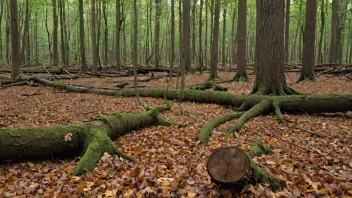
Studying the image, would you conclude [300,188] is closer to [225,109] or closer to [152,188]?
[152,188]

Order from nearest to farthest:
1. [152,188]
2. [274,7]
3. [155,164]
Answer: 1. [152,188]
2. [155,164]
3. [274,7]

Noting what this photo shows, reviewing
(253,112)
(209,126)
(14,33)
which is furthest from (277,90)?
(14,33)

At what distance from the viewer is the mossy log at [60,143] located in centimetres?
491

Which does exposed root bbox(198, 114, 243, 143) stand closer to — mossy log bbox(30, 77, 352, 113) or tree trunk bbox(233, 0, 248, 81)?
mossy log bbox(30, 77, 352, 113)

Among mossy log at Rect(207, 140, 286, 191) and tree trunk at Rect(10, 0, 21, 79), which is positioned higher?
tree trunk at Rect(10, 0, 21, 79)

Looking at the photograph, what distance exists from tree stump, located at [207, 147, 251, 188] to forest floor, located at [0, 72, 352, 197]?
17 cm

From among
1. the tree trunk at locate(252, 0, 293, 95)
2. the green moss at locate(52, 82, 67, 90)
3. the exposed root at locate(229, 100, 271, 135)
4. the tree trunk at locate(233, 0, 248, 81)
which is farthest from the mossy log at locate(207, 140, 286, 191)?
the tree trunk at locate(233, 0, 248, 81)

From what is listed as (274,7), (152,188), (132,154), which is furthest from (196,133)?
(274,7)

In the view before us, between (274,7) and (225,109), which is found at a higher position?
(274,7)

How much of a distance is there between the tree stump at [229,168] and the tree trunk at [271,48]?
6.56 m

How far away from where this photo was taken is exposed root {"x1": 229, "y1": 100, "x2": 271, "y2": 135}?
7.44 meters

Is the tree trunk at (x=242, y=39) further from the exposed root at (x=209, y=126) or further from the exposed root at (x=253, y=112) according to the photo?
the exposed root at (x=209, y=126)

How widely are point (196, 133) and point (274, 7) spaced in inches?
212

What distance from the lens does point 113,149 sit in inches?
217
